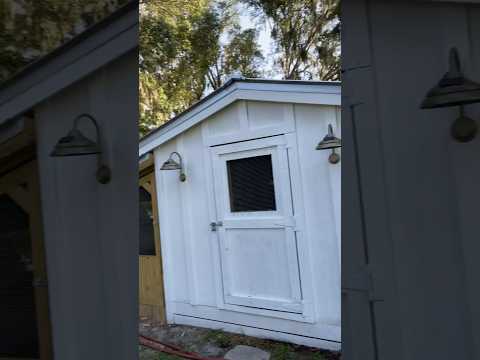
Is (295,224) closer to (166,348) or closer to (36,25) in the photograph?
(166,348)

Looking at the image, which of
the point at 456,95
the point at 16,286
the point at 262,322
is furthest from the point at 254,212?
the point at 16,286

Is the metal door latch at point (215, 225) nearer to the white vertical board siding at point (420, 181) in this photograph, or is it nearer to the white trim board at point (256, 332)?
the white trim board at point (256, 332)

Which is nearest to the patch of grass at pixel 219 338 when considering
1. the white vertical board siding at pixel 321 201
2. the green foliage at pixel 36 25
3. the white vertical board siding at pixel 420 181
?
the white vertical board siding at pixel 321 201

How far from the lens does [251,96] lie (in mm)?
918

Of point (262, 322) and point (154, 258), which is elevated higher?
point (154, 258)

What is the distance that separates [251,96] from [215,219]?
334 mm

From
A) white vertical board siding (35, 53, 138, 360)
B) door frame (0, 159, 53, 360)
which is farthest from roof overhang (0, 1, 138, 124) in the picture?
door frame (0, 159, 53, 360)

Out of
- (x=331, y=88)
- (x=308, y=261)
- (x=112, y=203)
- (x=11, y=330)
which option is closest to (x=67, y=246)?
(x=112, y=203)

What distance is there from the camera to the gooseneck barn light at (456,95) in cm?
73

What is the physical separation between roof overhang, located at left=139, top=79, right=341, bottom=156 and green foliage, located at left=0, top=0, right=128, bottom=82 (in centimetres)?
35

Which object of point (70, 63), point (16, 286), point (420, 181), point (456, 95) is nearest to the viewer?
point (456, 95)

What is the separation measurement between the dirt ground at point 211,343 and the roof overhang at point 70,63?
666 mm

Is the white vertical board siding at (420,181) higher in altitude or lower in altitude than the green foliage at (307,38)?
lower

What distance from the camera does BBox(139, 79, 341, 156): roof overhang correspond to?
0.87 m
